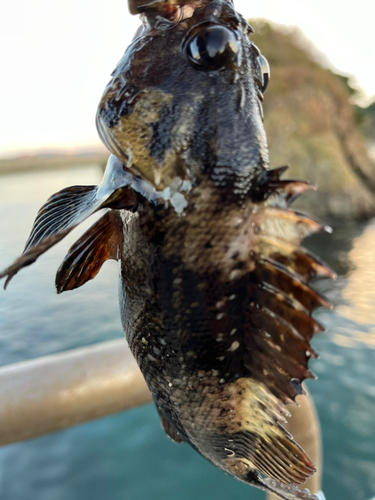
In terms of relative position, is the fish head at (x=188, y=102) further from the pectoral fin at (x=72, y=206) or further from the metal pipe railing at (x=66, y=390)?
the metal pipe railing at (x=66, y=390)

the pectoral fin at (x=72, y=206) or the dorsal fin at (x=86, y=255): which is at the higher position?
the pectoral fin at (x=72, y=206)

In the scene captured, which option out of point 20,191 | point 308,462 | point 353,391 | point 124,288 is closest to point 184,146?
point 124,288

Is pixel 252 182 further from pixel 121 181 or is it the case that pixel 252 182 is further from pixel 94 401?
pixel 94 401

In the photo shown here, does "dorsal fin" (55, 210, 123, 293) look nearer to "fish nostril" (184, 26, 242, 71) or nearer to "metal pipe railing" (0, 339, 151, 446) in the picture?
Result: "fish nostril" (184, 26, 242, 71)

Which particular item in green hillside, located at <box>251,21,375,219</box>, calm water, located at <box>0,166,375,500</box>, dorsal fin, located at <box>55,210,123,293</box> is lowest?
calm water, located at <box>0,166,375,500</box>

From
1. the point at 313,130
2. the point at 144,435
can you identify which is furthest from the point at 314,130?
the point at 144,435

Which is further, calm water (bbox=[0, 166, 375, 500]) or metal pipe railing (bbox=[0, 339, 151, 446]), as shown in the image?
calm water (bbox=[0, 166, 375, 500])

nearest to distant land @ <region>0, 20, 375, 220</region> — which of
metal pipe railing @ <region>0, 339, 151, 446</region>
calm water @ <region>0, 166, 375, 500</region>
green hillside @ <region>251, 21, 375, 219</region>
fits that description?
green hillside @ <region>251, 21, 375, 219</region>

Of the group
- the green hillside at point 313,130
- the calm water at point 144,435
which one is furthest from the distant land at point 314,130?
the calm water at point 144,435
